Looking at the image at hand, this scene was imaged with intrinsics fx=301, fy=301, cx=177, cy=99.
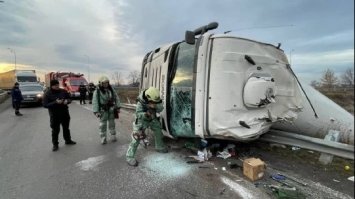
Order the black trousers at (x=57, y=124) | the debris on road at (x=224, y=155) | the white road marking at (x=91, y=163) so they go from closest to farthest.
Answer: the white road marking at (x=91, y=163), the debris on road at (x=224, y=155), the black trousers at (x=57, y=124)

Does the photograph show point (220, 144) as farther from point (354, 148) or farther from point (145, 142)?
point (354, 148)

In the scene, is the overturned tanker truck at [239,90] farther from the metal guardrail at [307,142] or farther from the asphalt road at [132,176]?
the asphalt road at [132,176]

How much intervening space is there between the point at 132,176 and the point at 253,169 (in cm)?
185

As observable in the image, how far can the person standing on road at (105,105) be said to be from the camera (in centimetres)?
710

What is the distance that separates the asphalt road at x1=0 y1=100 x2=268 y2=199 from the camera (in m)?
4.02

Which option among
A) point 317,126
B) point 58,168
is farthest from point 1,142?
point 317,126

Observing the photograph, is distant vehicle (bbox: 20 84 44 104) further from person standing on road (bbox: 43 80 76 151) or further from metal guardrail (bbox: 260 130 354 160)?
metal guardrail (bbox: 260 130 354 160)

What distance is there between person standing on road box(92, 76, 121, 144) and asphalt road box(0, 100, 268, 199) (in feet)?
1.54

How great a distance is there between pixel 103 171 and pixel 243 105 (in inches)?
99.6

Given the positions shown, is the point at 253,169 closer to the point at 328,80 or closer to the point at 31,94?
the point at 328,80

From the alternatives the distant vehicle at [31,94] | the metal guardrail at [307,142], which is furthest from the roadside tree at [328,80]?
the distant vehicle at [31,94]

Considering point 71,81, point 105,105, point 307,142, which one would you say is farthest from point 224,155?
point 71,81

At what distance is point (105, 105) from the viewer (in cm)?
723

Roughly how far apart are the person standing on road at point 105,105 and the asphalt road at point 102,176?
18.5 inches
